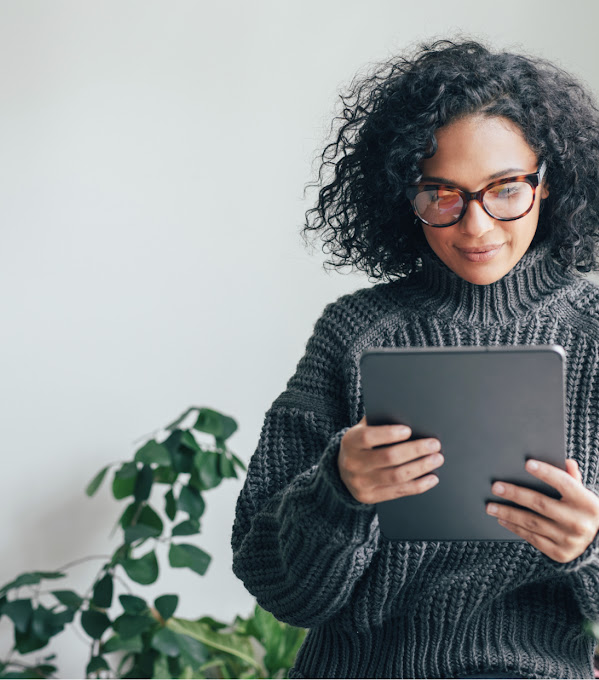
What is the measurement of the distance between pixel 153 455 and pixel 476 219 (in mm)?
1011

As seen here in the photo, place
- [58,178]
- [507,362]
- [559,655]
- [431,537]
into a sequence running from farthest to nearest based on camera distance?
[58,178] → [559,655] → [431,537] → [507,362]

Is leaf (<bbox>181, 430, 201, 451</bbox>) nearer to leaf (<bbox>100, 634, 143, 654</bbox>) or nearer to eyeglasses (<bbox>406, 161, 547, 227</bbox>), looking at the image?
leaf (<bbox>100, 634, 143, 654</bbox>)

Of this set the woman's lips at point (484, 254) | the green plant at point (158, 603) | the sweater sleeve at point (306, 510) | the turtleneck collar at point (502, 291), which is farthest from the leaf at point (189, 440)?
the woman's lips at point (484, 254)

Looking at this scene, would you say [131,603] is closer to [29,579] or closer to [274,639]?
[29,579]

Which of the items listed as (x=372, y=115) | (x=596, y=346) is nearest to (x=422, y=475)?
(x=596, y=346)

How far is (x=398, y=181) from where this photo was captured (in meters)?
1.05

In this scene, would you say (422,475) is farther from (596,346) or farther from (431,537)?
(596,346)

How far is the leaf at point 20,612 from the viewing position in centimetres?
178

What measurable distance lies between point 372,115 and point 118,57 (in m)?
1.01

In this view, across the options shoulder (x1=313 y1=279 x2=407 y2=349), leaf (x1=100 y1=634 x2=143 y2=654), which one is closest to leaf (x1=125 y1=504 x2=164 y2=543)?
leaf (x1=100 y1=634 x2=143 y2=654)

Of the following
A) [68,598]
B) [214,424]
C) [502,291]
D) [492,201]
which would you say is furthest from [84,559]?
[492,201]

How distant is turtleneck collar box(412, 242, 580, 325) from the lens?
1075mm

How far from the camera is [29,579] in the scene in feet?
5.83

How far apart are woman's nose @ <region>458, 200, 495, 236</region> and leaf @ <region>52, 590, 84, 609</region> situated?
125cm
